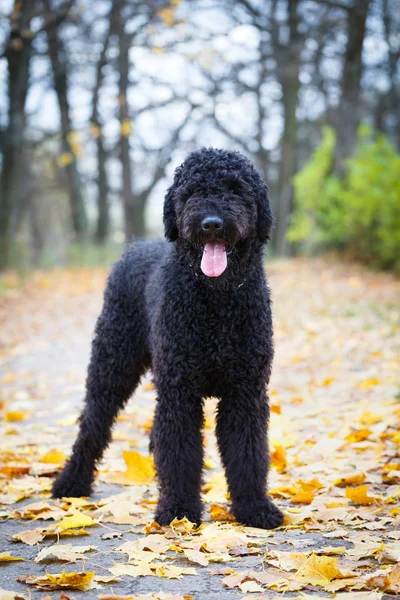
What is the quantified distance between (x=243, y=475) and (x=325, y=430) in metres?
1.89

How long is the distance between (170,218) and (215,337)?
0.73 meters

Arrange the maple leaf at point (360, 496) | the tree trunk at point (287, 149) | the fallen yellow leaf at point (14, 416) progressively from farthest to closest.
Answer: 1. the tree trunk at point (287, 149)
2. the fallen yellow leaf at point (14, 416)
3. the maple leaf at point (360, 496)

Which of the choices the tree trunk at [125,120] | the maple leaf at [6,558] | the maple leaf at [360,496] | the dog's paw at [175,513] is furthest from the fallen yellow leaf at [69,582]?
the tree trunk at [125,120]

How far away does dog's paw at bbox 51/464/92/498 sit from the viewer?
4242mm

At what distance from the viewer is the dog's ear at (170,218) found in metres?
3.77

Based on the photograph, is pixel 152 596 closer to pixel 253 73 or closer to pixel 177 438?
pixel 177 438

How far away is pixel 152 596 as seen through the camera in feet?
8.49

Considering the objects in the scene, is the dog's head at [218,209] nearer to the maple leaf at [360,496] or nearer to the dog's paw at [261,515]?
the dog's paw at [261,515]

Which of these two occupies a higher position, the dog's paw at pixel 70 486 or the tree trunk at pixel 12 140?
the tree trunk at pixel 12 140

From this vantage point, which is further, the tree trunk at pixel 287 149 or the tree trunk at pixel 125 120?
the tree trunk at pixel 287 149

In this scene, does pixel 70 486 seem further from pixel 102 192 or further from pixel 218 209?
pixel 102 192

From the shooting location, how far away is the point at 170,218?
3.78m

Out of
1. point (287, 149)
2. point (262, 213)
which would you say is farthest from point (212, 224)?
point (287, 149)

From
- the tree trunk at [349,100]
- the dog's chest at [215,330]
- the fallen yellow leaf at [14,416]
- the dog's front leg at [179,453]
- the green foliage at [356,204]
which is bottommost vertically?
the fallen yellow leaf at [14,416]
